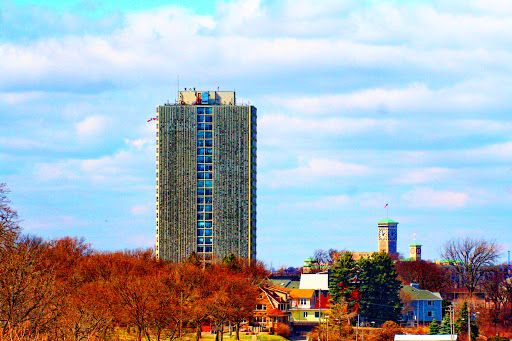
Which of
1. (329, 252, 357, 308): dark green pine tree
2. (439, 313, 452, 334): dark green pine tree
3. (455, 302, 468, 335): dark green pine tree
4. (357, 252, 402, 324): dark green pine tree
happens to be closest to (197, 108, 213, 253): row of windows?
(329, 252, 357, 308): dark green pine tree

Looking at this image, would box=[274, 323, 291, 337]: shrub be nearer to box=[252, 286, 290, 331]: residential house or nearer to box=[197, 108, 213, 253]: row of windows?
box=[252, 286, 290, 331]: residential house

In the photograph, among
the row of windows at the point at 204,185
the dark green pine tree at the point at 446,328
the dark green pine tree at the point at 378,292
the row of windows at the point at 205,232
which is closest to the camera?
the dark green pine tree at the point at 446,328

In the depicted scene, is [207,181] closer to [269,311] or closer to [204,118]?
[204,118]

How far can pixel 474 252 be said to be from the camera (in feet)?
516

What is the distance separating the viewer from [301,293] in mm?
153000

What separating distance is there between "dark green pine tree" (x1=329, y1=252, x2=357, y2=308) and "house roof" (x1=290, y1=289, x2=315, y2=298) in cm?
1791

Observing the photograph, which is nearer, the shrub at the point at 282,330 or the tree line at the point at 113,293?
the tree line at the point at 113,293

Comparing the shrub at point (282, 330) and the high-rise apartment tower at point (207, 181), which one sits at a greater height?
the high-rise apartment tower at point (207, 181)

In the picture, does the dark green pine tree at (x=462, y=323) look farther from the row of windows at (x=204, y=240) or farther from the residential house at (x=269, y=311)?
the row of windows at (x=204, y=240)

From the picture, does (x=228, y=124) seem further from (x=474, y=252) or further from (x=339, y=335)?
(x=339, y=335)

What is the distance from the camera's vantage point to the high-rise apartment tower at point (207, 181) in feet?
618

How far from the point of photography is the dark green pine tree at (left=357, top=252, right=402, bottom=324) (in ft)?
432

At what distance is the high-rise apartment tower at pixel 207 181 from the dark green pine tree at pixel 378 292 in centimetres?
5949

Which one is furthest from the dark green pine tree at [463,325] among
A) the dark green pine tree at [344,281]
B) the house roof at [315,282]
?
the house roof at [315,282]
